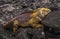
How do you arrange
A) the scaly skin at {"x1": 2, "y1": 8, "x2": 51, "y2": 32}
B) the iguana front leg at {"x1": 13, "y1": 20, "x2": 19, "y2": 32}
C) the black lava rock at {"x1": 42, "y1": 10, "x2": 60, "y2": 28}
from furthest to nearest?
the iguana front leg at {"x1": 13, "y1": 20, "x2": 19, "y2": 32} < the scaly skin at {"x1": 2, "y1": 8, "x2": 51, "y2": 32} < the black lava rock at {"x1": 42, "y1": 10, "x2": 60, "y2": 28}

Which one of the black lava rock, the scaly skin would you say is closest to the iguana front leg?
the scaly skin

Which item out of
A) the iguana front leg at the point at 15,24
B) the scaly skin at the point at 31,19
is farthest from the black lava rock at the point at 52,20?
the iguana front leg at the point at 15,24

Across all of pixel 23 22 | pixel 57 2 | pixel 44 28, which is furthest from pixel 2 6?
pixel 44 28

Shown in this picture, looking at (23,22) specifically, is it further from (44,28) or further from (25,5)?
(25,5)

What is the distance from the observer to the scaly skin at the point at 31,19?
3715 millimetres

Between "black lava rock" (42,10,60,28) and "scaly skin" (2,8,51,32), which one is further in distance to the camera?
"scaly skin" (2,8,51,32)

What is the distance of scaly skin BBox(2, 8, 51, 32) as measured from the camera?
3.71 meters

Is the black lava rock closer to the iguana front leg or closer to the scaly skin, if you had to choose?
the scaly skin

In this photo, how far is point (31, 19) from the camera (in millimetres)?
3754

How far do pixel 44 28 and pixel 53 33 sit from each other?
18 centimetres

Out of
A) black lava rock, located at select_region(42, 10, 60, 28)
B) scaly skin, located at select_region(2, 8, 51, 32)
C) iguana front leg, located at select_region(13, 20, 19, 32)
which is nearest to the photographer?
black lava rock, located at select_region(42, 10, 60, 28)

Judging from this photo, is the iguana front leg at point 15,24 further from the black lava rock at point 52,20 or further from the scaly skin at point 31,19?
the black lava rock at point 52,20

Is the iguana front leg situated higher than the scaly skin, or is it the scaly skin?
the scaly skin

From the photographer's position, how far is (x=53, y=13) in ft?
12.4
